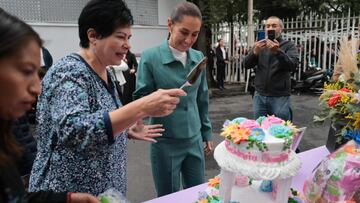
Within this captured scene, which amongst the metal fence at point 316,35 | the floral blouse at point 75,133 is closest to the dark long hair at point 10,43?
the floral blouse at point 75,133


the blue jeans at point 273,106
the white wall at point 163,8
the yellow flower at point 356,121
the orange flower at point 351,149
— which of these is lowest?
the blue jeans at point 273,106

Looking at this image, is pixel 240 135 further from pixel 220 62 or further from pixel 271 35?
pixel 220 62

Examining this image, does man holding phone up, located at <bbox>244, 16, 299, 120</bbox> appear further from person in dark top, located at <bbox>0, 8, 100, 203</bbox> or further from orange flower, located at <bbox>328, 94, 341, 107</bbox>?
person in dark top, located at <bbox>0, 8, 100, 203</bbox>

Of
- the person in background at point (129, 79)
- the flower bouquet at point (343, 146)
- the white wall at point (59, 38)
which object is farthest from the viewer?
the white wall at point (59, 38)

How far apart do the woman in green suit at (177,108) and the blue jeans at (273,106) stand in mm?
1650

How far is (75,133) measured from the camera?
111 centimetres

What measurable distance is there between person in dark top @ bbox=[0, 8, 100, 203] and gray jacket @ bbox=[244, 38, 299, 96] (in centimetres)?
305

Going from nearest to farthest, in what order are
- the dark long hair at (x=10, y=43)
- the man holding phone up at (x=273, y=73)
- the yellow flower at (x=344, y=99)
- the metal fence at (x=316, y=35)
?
the dark long hair at (x=10, y=43)
the yellow flower at (x=344, y=99)
the man holding phone up at (x=273, y=73)
the metal fence at (x=316, y=35)

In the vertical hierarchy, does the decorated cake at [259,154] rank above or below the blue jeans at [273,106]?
above

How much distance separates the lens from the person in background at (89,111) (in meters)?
1.12

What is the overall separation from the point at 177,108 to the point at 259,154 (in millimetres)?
897

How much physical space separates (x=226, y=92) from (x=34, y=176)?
8614mm

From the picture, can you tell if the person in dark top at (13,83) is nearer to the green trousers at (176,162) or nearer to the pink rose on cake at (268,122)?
the pink rose on cake at (268,122)

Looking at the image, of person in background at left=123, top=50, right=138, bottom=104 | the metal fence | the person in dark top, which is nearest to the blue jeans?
the person in dark top
